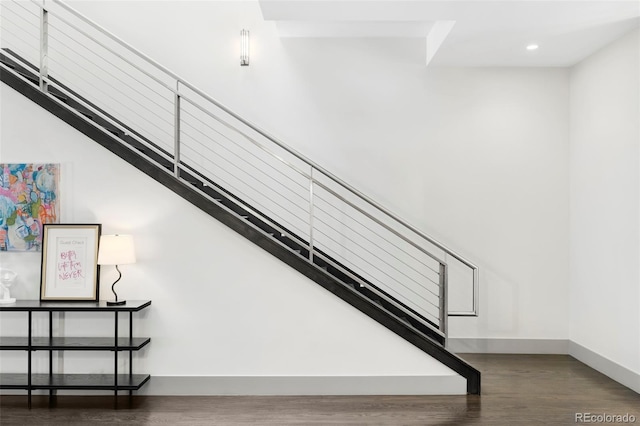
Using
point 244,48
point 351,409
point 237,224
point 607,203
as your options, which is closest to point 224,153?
point 244,48

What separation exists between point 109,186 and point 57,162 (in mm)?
491

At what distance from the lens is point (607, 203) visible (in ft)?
17.8

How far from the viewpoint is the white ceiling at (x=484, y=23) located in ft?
15.0

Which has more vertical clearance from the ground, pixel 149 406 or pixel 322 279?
pixel 322 279

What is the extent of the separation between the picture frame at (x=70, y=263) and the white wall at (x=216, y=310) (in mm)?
141

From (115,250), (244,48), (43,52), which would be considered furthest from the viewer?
(244,48)

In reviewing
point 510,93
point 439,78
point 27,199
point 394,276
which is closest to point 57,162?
point 27,199

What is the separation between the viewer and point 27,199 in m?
4.66

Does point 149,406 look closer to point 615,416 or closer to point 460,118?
point 615,416

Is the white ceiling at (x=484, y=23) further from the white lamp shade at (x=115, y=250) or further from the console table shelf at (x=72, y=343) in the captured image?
the console table shelf at (x=72, y=343)

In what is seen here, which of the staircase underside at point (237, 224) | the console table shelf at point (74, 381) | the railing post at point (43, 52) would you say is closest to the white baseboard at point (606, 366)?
the staircase underside at point (237, 224)

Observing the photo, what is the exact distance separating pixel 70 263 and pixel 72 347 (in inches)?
28.3

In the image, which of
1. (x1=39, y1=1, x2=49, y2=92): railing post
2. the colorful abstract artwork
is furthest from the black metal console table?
(x1=39, y1=1, x2=49, y2=92): railing post

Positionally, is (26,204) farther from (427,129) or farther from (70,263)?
(427,129)
